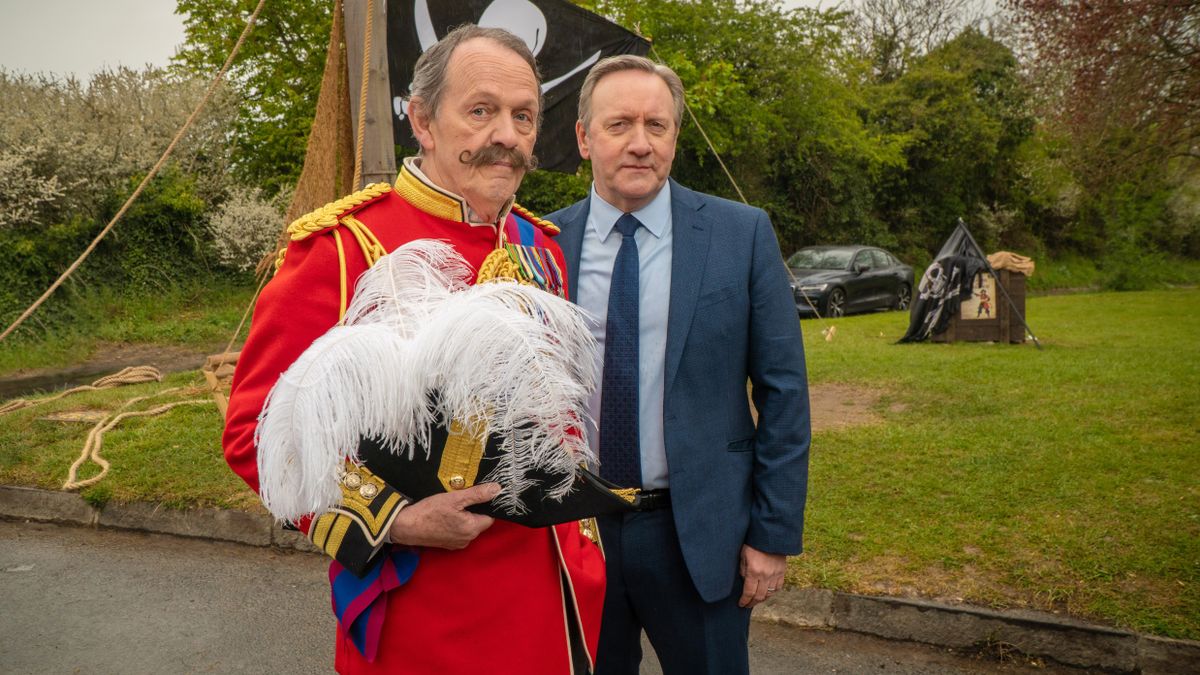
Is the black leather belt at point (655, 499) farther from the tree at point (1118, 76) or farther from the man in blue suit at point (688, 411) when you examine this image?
the tree at point (1118, 76)

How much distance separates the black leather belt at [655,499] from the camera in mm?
2293

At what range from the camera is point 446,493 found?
1562 mm

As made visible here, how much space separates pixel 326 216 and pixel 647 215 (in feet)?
3.17

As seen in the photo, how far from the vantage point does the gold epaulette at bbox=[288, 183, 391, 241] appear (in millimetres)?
1751

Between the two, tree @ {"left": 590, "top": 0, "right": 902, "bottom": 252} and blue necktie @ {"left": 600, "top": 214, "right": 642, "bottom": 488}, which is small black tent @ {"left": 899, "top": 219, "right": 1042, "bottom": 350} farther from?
blue necktie @ {"left": 600, "top": 214, "right": 642, "bottom": 488}

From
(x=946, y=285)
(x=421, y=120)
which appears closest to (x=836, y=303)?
(x=946, y=285)

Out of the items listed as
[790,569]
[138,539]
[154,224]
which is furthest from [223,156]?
[790,569]

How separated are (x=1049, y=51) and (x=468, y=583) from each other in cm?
1654

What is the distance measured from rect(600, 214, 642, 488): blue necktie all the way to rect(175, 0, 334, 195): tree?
17632 millimetres

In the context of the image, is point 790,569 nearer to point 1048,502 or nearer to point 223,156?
point 1048,502

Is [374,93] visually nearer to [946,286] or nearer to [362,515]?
[362,515]

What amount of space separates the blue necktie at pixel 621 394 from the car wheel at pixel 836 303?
16072 mm

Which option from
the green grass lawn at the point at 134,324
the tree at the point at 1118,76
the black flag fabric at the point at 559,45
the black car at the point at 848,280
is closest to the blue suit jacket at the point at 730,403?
the black flag fabric at the point at 559,45

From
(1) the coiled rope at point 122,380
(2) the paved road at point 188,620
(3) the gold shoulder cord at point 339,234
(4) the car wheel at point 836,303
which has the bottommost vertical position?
(2) the paved road at point 188,620
